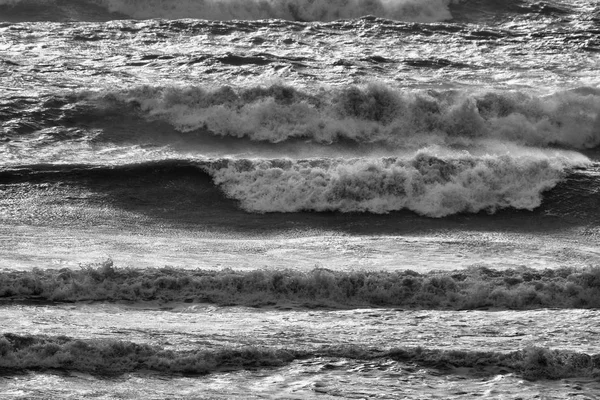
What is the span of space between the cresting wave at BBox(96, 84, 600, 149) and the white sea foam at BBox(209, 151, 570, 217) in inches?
59.6

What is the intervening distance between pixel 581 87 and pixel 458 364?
10118 millimetres

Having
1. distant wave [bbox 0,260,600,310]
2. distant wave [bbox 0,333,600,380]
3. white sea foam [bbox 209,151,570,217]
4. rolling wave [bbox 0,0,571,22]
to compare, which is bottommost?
distant wave [bbox 0,333,600,380]

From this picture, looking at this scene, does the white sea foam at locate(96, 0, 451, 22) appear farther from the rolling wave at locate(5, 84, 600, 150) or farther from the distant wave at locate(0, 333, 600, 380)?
the distant wave at locate(0, 333, 600, 380)

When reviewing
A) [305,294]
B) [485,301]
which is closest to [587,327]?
[485,301]

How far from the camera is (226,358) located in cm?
847

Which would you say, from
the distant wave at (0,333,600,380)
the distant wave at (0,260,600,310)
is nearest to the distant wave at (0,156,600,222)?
the distant wave at (0,260,600,310)

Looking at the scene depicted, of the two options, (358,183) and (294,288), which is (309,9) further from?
(294,288)

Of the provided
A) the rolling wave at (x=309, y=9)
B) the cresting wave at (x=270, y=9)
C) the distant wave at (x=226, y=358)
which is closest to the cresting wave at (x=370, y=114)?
the rolling wave at (x=309, y=9)

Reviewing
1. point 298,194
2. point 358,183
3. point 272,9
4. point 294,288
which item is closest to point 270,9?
point 272,9

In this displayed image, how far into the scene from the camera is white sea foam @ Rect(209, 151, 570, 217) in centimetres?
1360

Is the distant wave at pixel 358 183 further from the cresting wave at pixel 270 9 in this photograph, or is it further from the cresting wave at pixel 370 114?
the cresting wave at pixel 270 9

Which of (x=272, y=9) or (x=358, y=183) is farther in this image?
(x=272, y=9)

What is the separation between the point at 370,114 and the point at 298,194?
324 cm

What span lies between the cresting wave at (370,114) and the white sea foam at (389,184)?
59.6 inches
